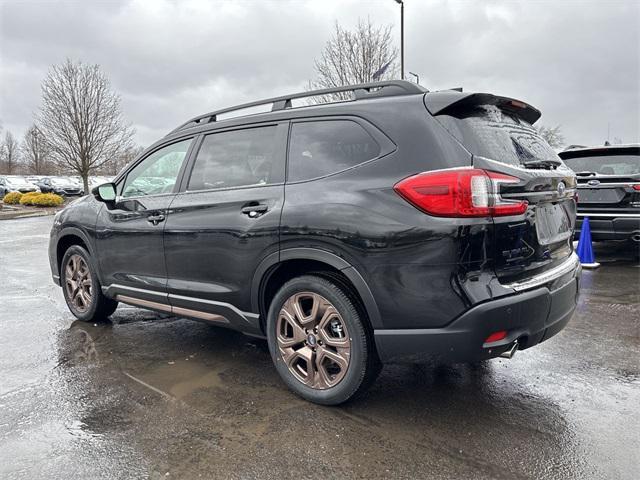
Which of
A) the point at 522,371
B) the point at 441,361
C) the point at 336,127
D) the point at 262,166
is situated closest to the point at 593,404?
the point at 522,371

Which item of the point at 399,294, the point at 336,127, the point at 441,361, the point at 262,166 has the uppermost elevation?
the point at 336,127

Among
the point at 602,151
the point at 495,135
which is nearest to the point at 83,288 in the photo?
the point at 495,135

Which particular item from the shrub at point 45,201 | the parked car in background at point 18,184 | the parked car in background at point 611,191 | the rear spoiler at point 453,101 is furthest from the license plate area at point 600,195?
the parked car in background at point 18,184

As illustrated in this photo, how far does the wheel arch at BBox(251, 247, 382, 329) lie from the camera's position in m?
2.83

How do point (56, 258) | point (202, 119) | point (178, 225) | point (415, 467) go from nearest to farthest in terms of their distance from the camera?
point (415, 467), point (178, 225), point (202, 119), point (56, 258)

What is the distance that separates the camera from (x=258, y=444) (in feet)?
8.93

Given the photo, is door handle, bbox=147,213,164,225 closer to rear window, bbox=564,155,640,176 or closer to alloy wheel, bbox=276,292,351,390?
alloy wheel, bbox=276,292,351,390

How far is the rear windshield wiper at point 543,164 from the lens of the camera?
2942 mm

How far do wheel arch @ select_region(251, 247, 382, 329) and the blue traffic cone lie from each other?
222 inches


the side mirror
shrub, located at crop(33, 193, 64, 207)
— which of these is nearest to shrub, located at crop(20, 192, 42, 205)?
shrub, located at crop(33, 193, 64, 207)

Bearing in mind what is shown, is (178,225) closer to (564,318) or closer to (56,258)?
(56,258)

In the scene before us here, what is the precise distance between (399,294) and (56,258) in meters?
4.17

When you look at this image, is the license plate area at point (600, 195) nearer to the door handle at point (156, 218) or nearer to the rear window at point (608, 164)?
the rear window at point (608, 164)

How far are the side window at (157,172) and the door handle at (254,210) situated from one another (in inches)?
39.6
